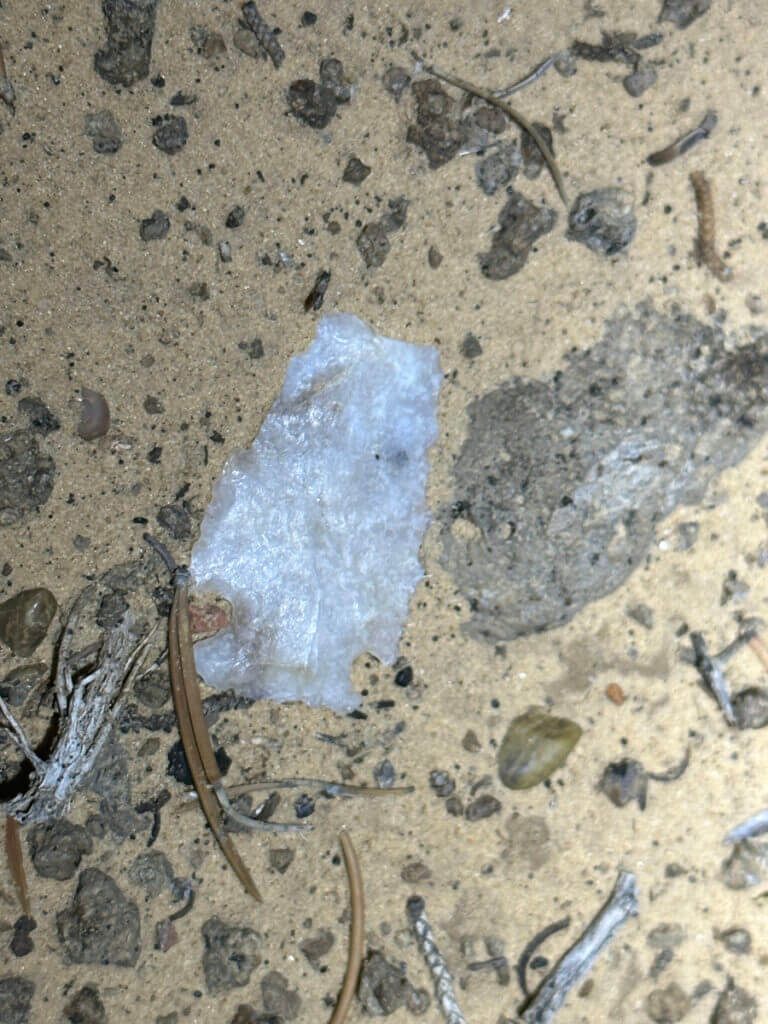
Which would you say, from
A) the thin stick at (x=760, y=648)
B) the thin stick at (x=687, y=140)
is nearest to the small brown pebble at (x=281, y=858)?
the thin stick at (x=760, y=648)

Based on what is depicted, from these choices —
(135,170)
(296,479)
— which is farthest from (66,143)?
(296,479)

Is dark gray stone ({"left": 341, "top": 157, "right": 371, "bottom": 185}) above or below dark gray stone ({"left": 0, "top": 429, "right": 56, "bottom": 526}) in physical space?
above

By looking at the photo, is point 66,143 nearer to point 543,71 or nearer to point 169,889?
point 543,71

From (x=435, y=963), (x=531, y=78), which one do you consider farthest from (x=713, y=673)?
(x=531, y=78)

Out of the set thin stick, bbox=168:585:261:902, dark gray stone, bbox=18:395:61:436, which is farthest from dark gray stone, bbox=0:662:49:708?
dark gray stone, bbox=18:395:61:436

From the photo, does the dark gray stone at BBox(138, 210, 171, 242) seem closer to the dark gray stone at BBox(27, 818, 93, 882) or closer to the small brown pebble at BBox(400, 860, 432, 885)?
the dark gray stone at BBox(27, 818, 93, 882)

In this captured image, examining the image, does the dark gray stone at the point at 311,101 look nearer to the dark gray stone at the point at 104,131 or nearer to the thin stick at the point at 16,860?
the dark gray stone at the point at 104,131
